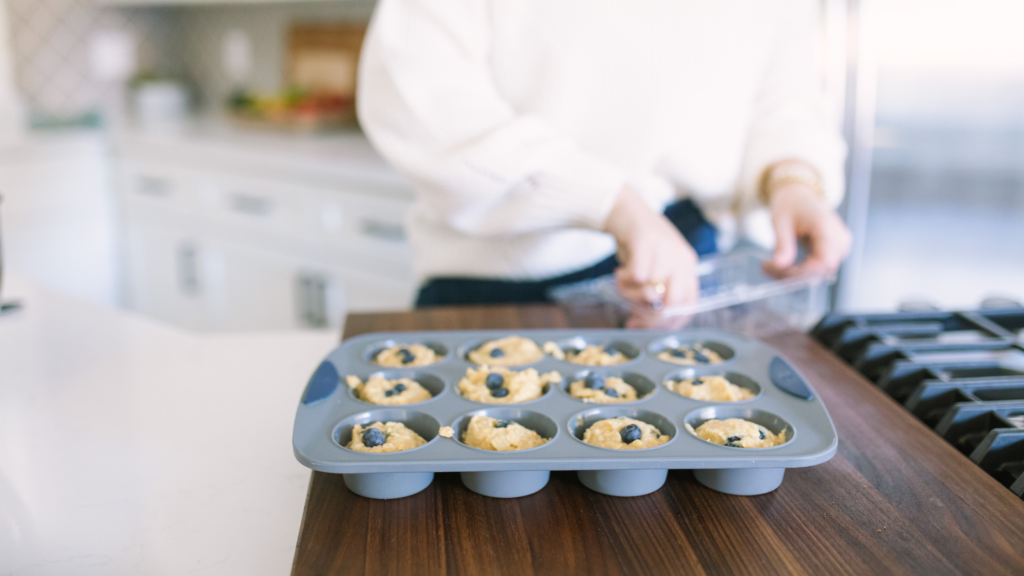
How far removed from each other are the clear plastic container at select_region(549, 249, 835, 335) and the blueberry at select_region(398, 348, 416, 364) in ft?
0.86

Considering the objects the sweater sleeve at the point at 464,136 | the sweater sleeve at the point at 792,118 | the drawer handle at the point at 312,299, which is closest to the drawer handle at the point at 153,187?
the drawer handle at the point at 312,299

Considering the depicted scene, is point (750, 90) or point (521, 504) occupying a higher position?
point (750, 90)

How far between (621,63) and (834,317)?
447 millimetres

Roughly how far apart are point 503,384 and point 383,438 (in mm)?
155

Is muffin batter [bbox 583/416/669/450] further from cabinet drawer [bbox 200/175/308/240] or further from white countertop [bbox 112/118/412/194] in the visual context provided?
cabinet drawer [bbox 200/175/308/240]

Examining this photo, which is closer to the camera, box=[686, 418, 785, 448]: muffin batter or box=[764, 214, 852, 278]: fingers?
box=[686, 418, 785, 448]: muffin batter

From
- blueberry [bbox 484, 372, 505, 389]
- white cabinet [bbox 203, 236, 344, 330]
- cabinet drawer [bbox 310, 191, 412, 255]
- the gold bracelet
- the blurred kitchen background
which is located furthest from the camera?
white cabinet [bbox 203, 236, 344, 330]

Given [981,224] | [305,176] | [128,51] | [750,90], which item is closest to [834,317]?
[750,90]

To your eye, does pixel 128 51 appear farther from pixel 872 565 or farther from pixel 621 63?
pixel 872 565

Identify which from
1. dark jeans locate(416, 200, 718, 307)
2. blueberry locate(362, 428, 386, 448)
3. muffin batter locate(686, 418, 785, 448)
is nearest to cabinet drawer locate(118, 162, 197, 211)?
dark jeans locate(416, 200, 718, 307)

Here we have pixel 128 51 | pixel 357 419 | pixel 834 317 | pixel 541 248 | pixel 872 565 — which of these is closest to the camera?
pixel 872 565

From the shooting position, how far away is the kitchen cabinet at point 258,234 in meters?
2.33

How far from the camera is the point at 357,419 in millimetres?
705

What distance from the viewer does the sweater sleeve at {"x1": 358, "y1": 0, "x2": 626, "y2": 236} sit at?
96 cm
